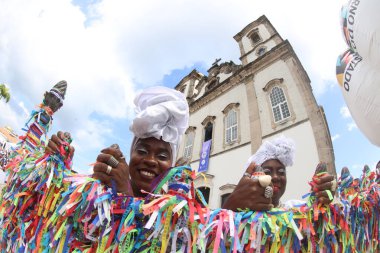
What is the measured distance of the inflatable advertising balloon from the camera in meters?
1.02

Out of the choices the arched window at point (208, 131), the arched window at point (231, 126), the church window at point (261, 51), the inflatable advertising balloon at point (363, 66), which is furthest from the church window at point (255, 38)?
the inflatable advertising balloon at point (363, 66)

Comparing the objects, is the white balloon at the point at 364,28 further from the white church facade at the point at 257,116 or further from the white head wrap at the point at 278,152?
the white church facade at the point at 257,116

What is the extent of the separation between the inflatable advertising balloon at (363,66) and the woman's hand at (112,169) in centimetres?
106

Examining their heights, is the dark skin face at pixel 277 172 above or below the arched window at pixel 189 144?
below

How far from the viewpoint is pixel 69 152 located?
90cm

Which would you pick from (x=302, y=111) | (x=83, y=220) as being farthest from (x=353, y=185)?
(x=302, y=111)

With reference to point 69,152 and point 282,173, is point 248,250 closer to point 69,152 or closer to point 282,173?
point 69,152

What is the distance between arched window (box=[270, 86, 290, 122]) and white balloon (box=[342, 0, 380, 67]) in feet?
26.4

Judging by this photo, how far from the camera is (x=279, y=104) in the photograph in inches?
365

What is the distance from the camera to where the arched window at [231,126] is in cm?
1050

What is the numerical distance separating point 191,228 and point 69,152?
545 millimetres

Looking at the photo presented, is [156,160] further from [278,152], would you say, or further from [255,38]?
[255,38]

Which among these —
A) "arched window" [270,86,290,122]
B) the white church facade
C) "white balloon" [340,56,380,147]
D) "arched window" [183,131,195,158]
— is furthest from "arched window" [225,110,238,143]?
"white balloon" [340,56,380,147]

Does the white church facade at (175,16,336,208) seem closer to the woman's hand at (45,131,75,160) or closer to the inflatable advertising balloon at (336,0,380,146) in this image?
the inflatable advertising balloon at (336,0,380,146)
